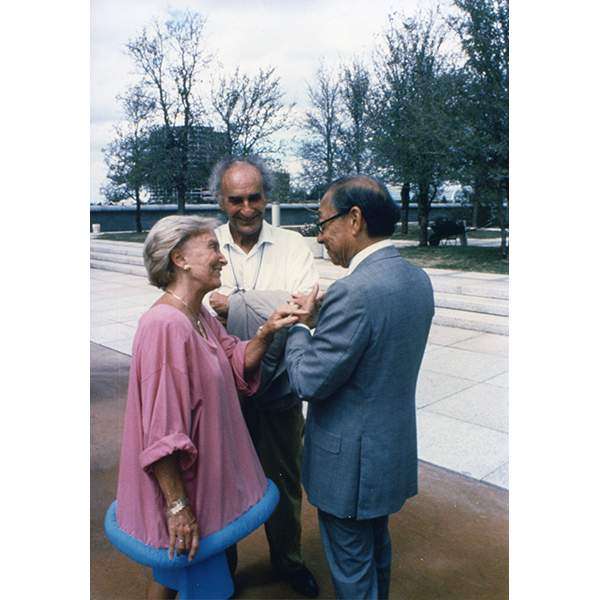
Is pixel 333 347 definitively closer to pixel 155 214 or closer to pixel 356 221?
pixel 356 221

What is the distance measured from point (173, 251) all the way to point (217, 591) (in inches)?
43.5

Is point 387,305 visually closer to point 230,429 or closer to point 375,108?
→ point 230,429

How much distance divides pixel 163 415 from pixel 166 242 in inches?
20.1

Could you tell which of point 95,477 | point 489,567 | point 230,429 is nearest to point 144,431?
point 230,429

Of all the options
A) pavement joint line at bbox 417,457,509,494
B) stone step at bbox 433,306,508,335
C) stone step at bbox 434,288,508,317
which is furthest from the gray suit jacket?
stone step at bbox 434,288,508,317

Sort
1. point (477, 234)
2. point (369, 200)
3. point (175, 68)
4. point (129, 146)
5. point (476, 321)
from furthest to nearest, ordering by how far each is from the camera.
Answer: point (477, 234) → point (476, 321) → point (129, 146) → point (175, 68) → point (369, 200)

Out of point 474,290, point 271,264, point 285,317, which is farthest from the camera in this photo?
point 474,290

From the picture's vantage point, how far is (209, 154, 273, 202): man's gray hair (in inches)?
80.5

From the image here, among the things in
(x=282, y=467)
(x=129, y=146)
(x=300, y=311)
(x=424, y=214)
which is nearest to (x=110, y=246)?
(x=129, y=146)

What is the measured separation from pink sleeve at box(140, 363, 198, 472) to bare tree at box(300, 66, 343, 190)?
7.83 feet

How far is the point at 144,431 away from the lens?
1602 mm

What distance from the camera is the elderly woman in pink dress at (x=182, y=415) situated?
158cm

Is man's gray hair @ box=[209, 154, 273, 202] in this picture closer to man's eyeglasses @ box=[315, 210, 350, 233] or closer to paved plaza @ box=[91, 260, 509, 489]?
man's eyeglasses @ box=[315, 210, 350, 233]

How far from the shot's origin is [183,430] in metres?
1.61
